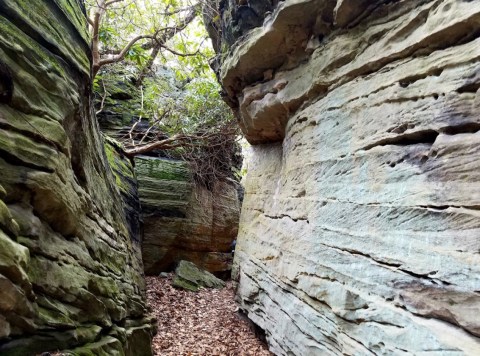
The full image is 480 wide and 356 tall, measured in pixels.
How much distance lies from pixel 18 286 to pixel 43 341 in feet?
2.23

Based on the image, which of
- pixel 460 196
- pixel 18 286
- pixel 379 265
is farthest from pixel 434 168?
pixel 18 286

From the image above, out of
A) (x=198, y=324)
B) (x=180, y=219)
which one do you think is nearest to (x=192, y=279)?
(x=180, y=219)

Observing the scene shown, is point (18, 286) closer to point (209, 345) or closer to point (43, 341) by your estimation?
point (43, 341)

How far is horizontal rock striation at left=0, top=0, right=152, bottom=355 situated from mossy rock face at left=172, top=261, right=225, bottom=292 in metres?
4.28

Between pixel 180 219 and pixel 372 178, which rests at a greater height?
pixel 372 178

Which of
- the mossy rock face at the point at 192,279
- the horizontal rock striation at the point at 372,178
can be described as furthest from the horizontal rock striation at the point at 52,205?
the mossy rock face at the point at 192,279

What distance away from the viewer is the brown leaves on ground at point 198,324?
600 cm

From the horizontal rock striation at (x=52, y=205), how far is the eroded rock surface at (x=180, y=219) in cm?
562

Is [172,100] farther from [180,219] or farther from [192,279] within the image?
[192,279]

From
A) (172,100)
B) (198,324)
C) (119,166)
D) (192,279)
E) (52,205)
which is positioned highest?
(172,100)

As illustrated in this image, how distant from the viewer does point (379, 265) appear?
3.78 metres

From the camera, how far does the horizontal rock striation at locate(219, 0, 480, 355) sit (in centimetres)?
317

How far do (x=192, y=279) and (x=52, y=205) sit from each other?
696cm

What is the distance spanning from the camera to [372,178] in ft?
13.6
